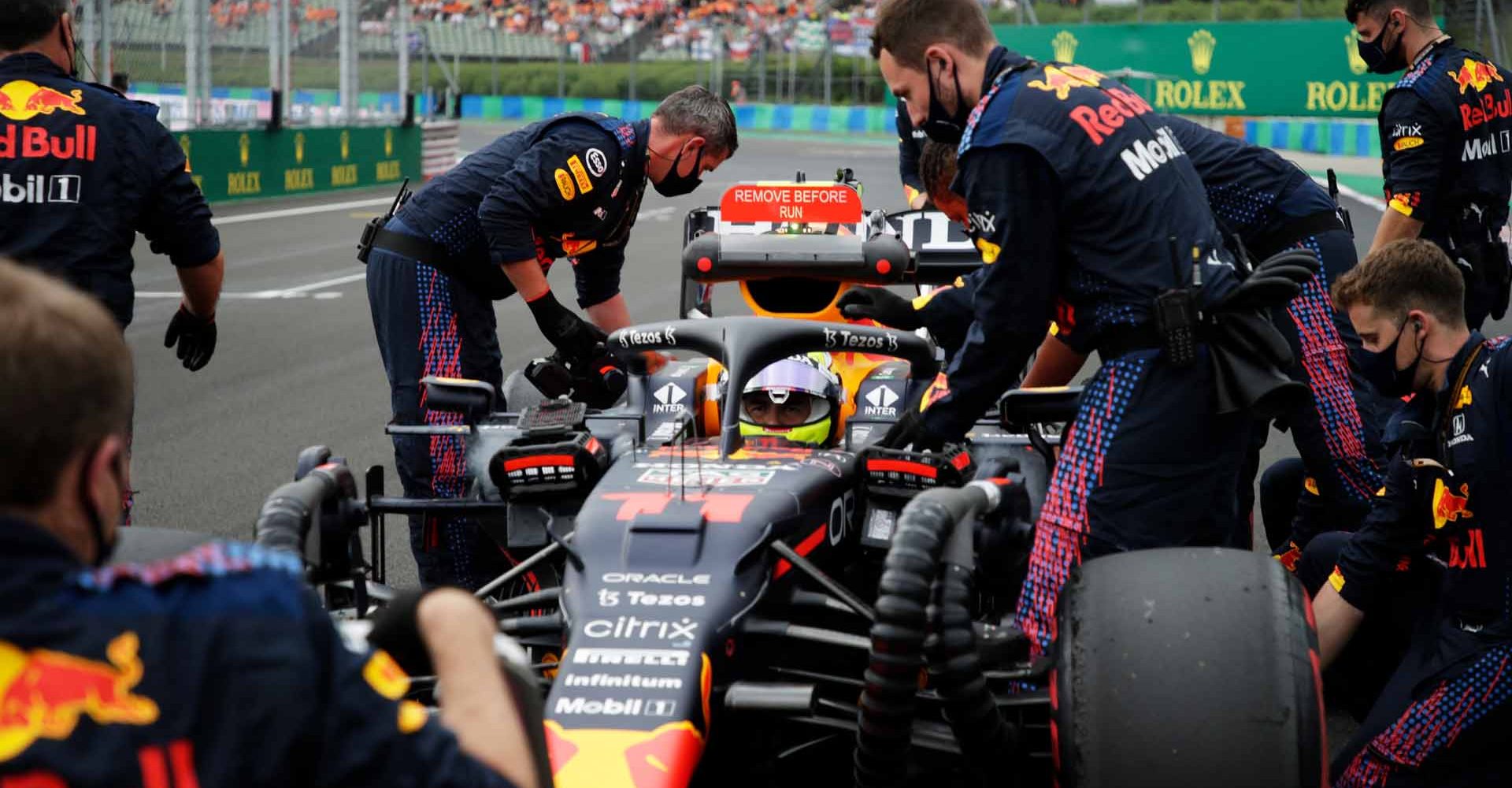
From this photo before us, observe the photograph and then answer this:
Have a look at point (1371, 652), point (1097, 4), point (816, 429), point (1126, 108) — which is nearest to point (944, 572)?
point (1126, 108)

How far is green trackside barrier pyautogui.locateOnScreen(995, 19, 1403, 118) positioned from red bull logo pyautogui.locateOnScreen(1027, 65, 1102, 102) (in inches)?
1077

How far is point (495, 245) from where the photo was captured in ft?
18.2

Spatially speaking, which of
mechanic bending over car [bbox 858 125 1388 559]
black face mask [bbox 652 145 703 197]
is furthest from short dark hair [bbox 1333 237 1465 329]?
black face mask [bbox 652 145 703 197]

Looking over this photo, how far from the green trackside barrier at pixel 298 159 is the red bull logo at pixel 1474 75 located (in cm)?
1629

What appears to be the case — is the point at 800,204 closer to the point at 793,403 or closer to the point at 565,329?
the point at 565,329

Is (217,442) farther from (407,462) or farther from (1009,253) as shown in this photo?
(1009,253)

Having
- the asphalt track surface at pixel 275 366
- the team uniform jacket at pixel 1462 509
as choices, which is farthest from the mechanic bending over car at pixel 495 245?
the team uniform jacket at pixel 1462 509

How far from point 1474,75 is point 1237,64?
26.9m

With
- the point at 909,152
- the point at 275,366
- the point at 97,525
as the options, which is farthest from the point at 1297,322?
the point at 275,366

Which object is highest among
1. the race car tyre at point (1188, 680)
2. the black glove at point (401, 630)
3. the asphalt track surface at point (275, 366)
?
the black glove at point (401, 630)

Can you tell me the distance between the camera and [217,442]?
324 inches

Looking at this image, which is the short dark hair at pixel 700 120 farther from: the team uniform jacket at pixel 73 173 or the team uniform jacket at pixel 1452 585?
the team uniform jacket at pixel 1452 585

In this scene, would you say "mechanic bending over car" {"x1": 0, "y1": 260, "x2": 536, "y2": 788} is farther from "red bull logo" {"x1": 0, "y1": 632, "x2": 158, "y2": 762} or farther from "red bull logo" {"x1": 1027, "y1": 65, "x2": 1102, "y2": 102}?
"red bull logo" {"x1": 1027, "y1": 65, "x2": 1102, "y2": 102}

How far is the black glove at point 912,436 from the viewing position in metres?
3.81
